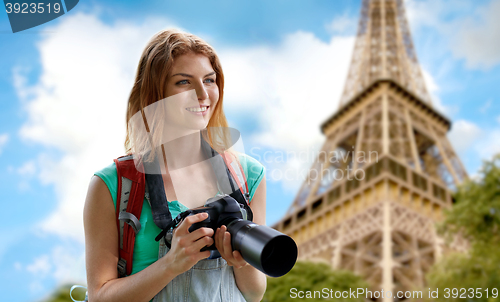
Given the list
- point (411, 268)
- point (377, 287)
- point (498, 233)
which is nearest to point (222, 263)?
point (498, 233)

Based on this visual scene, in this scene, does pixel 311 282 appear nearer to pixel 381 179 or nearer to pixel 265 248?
pixel 381 179

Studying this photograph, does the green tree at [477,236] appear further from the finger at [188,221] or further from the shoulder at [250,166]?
the finger at [188,221]

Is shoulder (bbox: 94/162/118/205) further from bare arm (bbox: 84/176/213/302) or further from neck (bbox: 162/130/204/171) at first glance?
neck (bbox: 162/130/204/171)

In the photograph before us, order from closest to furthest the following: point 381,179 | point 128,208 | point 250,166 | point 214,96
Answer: point 128,208
point 214,96
point 250,166
point 381,179

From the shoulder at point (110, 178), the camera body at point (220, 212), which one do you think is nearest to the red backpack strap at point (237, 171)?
the camera body at point (220, 212)

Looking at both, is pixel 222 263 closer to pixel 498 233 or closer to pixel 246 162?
pixel 246 162

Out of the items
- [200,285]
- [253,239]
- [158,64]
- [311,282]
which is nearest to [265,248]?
[253,239]
